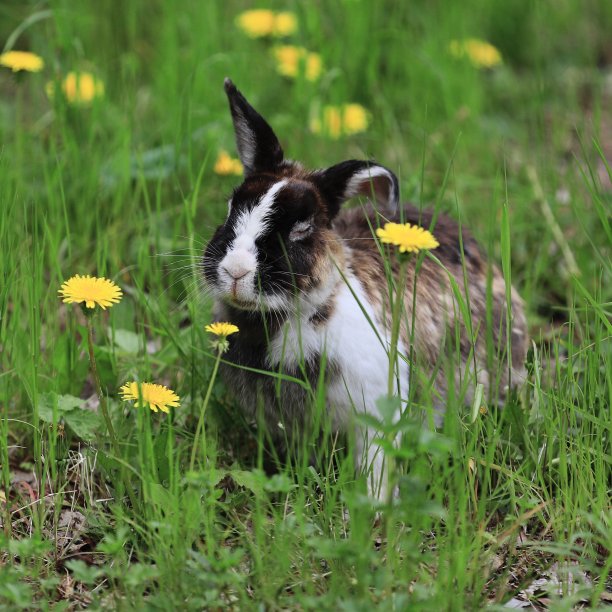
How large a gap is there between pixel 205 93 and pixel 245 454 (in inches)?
84.0

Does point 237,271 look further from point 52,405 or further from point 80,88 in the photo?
point 80,88

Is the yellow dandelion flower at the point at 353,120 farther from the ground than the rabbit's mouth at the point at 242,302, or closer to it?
farther from the ground

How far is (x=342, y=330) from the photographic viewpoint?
3.23 m

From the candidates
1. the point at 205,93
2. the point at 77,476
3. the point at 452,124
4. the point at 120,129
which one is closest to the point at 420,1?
the point at 452,124

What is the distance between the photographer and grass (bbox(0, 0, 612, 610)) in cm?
256

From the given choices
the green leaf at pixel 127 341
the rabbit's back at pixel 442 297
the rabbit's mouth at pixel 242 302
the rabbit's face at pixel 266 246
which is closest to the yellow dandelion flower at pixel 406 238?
the rabbit's face at pixel 266 246

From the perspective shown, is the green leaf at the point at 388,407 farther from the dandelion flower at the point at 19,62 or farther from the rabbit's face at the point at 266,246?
the dandelion flower at the point at 19,62

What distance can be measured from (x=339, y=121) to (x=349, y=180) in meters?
1.70

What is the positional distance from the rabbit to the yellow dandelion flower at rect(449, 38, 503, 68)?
2.19 meters

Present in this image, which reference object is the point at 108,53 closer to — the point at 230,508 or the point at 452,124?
the point at 452,124

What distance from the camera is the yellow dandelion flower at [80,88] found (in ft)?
14.4

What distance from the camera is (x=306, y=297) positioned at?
3180 mm

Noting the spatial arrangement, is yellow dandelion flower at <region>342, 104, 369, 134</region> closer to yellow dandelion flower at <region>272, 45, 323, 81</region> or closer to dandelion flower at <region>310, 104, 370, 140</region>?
dandelion flower at <region>310, 104, 370, 140</region>

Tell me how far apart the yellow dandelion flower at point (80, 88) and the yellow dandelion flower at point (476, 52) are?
75.4 inches
